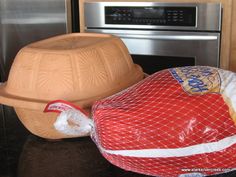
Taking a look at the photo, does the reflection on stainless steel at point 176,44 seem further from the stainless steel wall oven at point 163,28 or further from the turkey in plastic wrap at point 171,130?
the turkey in plastic wrap at point 171,130

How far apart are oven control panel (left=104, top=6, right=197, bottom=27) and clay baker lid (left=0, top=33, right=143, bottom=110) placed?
3.81 ft

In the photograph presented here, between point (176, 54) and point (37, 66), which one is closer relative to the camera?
point (37, 66)

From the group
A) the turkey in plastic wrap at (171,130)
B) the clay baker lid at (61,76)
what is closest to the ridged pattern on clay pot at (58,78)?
the clay baker lid at (61,76)

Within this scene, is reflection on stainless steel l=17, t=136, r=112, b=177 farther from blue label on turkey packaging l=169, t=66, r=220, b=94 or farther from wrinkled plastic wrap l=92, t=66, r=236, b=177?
blue label on turkey packaging l=169, t=66, r=220, b=94

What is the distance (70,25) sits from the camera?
2.36 meters

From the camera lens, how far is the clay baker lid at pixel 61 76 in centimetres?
83

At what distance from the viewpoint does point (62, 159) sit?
0.82m

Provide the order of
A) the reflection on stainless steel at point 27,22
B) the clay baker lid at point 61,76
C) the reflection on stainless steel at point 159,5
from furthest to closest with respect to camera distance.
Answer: the reflection on stainless steel at point 27,22, the reflection on stainless steel at point 159,5, the clay baker lid at point 61,76

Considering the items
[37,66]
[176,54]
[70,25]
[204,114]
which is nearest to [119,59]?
[37,66]

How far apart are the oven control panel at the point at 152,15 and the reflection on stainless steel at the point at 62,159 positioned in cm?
122

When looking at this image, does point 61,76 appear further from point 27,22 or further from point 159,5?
point 27,22

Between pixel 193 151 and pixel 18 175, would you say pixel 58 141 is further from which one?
pixel 193 151

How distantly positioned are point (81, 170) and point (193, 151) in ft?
0.69

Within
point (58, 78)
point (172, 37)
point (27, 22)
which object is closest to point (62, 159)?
point (58, 78)
